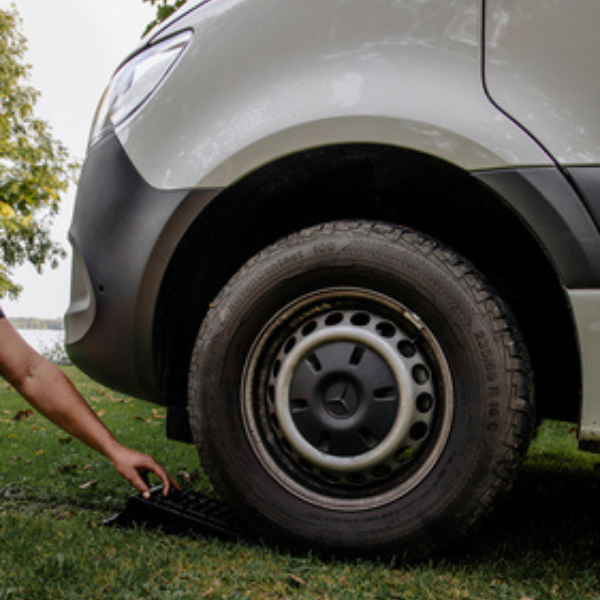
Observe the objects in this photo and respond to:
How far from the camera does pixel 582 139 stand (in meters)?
1.45

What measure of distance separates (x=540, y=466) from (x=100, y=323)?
2.52 m

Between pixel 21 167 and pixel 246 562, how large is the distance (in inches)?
704

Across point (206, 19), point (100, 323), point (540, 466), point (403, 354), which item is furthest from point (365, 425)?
point (540, 466)

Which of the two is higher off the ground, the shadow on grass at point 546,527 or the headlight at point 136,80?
the headlight at point 136,80

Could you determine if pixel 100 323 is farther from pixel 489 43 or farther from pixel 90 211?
pixel 489 43

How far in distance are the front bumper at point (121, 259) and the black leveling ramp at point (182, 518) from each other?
333 millimetres

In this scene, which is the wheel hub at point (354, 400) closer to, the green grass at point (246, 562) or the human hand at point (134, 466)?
the green grass at point (246, 562)

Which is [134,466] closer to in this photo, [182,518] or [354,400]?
[182,518]

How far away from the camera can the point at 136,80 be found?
190 cm

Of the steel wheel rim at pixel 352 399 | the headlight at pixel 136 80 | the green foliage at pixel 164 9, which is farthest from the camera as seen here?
the green foliage at pixel 164 9

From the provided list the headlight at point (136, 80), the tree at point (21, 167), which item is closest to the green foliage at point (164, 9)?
the headlight at point (136, 80)

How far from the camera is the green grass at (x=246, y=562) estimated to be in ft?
4.64

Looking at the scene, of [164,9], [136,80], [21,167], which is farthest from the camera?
[21,167]

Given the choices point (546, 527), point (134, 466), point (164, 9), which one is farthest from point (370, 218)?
point (164, 9)
